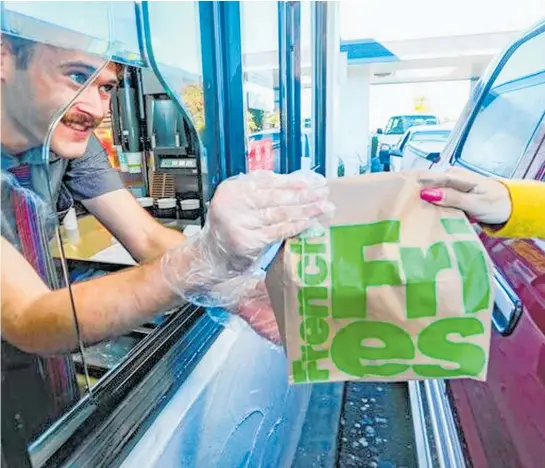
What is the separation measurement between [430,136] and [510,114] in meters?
2.73

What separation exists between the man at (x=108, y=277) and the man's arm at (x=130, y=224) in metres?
0.48

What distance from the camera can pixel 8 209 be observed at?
0.58 m

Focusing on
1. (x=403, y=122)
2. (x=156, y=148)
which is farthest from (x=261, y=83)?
(x=403, y=122)

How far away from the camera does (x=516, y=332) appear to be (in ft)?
2.89

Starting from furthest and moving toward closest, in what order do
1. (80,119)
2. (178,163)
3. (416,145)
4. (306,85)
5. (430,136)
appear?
1. (430,136)
2. (416,145)
3. (306,85)
4. (178,163)
5. (80,119)

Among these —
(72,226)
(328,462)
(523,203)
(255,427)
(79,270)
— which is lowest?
(328,462)

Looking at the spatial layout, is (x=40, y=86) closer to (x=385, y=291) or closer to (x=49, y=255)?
(x=49, y=255)

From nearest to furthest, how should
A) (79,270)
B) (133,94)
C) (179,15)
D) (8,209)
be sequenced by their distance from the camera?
(8,209) < (179,15) < (79,270) < (133,94)

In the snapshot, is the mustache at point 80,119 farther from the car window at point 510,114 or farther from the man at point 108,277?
the car window at point 510,114

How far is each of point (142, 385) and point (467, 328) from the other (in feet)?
2.10

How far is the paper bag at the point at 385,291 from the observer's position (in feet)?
1.93

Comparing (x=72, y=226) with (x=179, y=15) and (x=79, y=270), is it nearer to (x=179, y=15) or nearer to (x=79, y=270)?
(x=79, y=270)

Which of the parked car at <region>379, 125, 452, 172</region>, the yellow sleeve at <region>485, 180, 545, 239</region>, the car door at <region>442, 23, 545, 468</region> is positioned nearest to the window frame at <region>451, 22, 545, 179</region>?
the car door at <region>442, 23, 545, 468</region>

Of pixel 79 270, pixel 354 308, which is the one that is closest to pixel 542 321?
pixel 354 308
